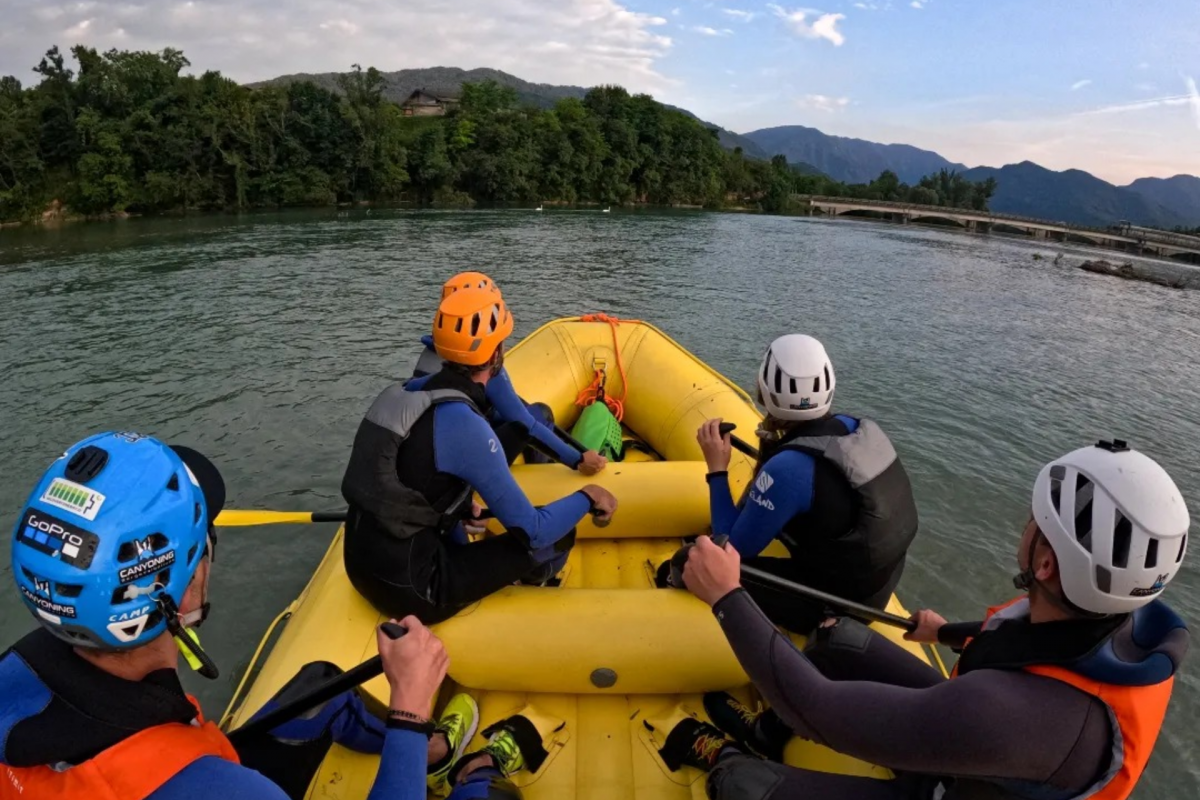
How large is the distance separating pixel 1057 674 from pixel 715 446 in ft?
6.53

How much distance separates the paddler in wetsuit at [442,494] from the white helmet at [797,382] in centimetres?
115

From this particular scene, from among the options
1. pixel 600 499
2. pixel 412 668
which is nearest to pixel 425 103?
pixel 600 499

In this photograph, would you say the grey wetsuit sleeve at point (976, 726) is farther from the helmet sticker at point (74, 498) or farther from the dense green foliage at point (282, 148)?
the dense green foliage at point (282, 148)

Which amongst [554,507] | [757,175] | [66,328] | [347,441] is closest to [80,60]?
[66,328]

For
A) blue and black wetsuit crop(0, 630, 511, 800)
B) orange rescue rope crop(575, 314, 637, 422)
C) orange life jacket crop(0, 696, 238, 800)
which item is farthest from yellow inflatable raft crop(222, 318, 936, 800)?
orange rescue rope crop(575, 314, 637, 422)

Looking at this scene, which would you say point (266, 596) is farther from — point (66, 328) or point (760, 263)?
point (760, 263)

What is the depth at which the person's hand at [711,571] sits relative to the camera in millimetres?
2057

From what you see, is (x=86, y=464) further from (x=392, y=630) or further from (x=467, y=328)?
(x=467, y=328)

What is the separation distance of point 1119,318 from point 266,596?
25.6 meters

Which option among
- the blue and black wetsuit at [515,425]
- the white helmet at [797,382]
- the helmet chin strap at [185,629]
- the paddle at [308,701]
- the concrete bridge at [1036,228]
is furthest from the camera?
the concrete bridge at [1036,228]

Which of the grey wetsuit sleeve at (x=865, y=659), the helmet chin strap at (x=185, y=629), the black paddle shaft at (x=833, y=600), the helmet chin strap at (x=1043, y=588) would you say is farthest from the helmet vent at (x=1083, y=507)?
the helmet chin strap at (x=185, y=629)

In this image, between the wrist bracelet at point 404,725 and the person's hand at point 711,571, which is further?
the person's hand at point 711,571

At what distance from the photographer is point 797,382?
3.13m

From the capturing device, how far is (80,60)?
148 ft
